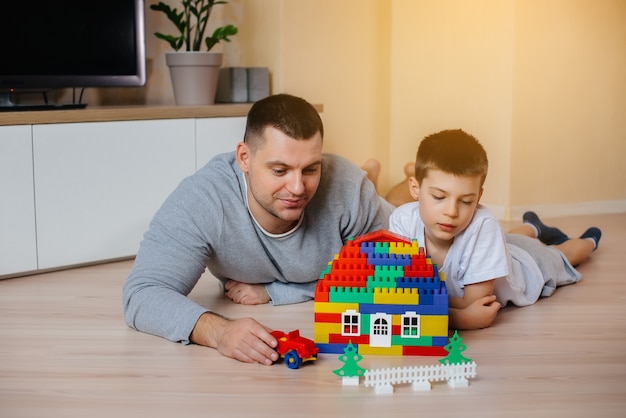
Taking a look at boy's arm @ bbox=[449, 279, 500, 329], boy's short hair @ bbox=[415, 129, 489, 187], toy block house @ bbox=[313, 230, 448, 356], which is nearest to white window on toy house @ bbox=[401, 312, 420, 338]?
toy block house @ bbox=[313, 230, 448, 356]

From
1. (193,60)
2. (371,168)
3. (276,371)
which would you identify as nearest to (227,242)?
(276,371)

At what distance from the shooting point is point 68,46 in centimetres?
295

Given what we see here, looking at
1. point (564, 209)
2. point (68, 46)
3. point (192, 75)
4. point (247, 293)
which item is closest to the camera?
point (247, 293)

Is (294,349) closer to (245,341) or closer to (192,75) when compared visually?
(245,341)

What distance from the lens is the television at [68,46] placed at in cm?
282

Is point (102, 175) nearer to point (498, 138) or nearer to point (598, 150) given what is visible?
point (498, 138)

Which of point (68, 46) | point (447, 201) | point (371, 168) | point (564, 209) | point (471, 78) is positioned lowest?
point (564, 209)

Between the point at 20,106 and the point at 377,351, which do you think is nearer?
the point at 377,351

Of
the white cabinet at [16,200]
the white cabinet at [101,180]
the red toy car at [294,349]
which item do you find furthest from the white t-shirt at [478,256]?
the white cabinet at [16,200]

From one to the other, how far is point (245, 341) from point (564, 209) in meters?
2.37

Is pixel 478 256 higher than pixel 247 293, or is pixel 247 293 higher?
pixel 478 256

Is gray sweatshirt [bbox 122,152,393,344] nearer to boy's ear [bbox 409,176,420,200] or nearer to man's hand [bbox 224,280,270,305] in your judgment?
man's hand [bbox 224,280,270,305]

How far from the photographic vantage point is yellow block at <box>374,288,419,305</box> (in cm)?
176

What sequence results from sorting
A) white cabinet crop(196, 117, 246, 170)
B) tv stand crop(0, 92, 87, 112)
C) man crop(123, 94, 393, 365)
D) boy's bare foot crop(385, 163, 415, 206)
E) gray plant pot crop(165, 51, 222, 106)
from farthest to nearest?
boy's bare foot crop(385, 163, 415, 206) → gray plant pot crop(165, 51, 222, 106) → white cabinet crop(196, 117, 246, 170) → tv stand crop(0, 92, 87, 112) → man crop(123, 94, 393, 365)
